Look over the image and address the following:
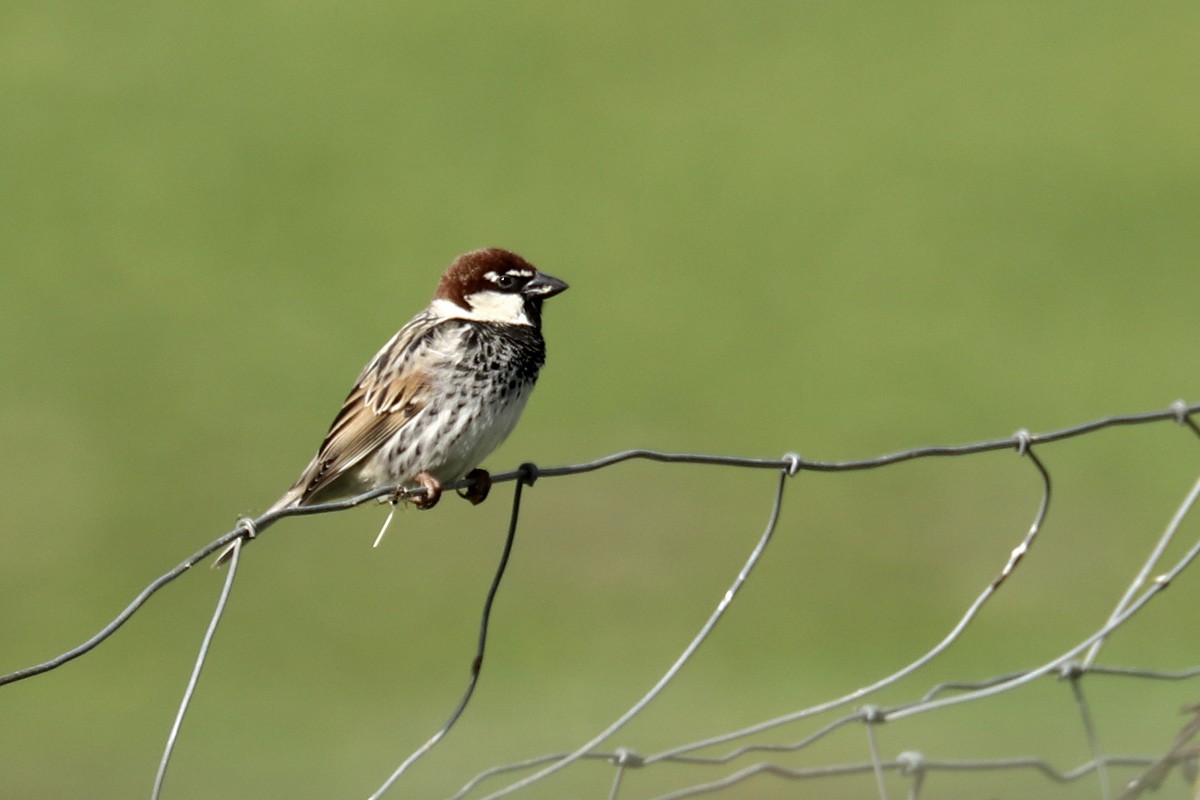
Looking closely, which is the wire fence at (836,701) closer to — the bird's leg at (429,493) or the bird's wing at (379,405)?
the bird's leg at (429,493)

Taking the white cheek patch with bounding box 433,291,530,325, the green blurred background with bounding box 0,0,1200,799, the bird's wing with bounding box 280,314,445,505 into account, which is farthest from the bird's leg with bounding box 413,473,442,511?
the green blurred background with bounding box 0,0,1200,799

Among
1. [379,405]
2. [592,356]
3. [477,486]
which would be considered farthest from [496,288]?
[592,356]

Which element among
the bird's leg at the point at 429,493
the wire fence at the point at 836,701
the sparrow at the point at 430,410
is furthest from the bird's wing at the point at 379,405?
the wire fence at the point at 836,701

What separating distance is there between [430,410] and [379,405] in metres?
0.15

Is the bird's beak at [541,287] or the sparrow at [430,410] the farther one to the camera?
the bird's beak at [541,287]

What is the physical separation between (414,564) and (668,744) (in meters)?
3.86

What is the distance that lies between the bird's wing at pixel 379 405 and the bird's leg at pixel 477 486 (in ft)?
0.65

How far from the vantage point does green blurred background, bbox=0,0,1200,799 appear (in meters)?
9.51

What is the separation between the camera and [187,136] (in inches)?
766

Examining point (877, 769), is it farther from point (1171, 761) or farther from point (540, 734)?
point (540, 734)

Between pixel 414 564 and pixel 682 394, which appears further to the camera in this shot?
pixel 682 394

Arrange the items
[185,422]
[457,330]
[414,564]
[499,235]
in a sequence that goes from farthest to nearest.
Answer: [499,235] → [185,422] → [414,564] → [457,330]

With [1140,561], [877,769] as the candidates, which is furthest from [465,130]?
[877,769]

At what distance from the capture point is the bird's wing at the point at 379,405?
13.9 ft
